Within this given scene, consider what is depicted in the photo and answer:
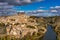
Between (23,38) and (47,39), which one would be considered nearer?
(23,38)

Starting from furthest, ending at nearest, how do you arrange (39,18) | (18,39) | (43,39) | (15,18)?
(39,18) < (15,18) < (43,39) < (18,39)

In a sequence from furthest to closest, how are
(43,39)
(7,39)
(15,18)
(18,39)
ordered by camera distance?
(15,18), (43,39), (18,39), (7,39)

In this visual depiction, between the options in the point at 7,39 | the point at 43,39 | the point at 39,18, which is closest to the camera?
the point at 7,39

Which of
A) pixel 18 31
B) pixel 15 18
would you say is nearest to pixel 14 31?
pixel 18 31

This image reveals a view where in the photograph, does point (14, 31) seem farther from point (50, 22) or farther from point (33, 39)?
point (50, 22)

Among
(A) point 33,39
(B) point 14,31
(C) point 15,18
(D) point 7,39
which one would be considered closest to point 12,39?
(D) point 7,39

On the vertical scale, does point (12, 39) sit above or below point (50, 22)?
above

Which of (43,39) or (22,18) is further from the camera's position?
(22,18)

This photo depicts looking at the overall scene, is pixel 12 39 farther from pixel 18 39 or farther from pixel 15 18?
pixel 15 18

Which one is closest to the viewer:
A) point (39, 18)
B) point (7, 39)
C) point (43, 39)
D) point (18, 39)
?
point (7, 39)
